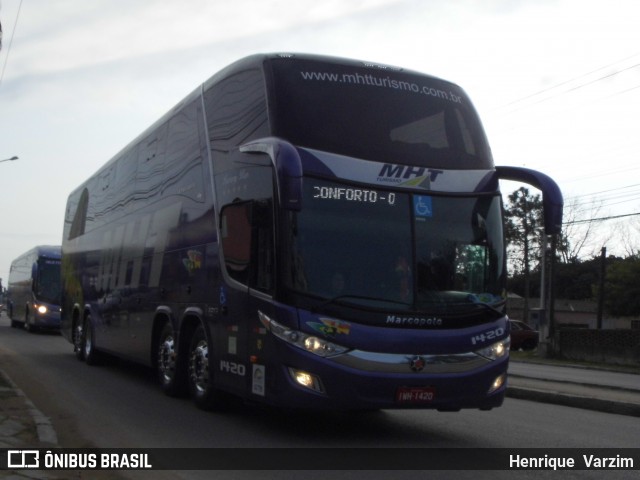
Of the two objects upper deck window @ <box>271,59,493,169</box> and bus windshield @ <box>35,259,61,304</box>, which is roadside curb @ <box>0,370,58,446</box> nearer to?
upper deck window @ <box>271,59,493,169</box>

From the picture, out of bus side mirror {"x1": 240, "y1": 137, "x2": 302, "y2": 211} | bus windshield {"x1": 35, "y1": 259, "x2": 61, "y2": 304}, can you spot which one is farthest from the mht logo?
bus windshield {"x1": 35, "y1": 259, "x2": 61, "y2": 304}

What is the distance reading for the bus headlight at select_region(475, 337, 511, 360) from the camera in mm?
9250

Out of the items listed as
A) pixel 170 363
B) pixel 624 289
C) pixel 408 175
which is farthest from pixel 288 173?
pixel 624 289

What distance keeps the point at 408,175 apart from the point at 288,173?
1.66 metres

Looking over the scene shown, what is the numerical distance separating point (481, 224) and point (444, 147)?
0.96 meters

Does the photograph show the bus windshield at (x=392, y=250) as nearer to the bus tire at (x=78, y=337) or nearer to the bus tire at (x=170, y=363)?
the bus tire at (x=170, y=363)

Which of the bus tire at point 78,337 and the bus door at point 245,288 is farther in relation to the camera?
the bus tire at point 78,337

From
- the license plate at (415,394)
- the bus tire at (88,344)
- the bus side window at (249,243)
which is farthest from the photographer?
the bus tire at (88,344)

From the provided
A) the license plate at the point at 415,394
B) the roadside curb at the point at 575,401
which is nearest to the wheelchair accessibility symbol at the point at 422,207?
the license plate at the point at 415,394

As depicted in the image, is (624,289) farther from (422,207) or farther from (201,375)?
(422,207)

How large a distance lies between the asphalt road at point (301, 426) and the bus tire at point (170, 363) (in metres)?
0.20

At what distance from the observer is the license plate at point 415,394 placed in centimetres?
880

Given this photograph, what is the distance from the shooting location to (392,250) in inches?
357

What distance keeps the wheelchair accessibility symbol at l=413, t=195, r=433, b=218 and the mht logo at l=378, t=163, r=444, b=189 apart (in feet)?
0.44
